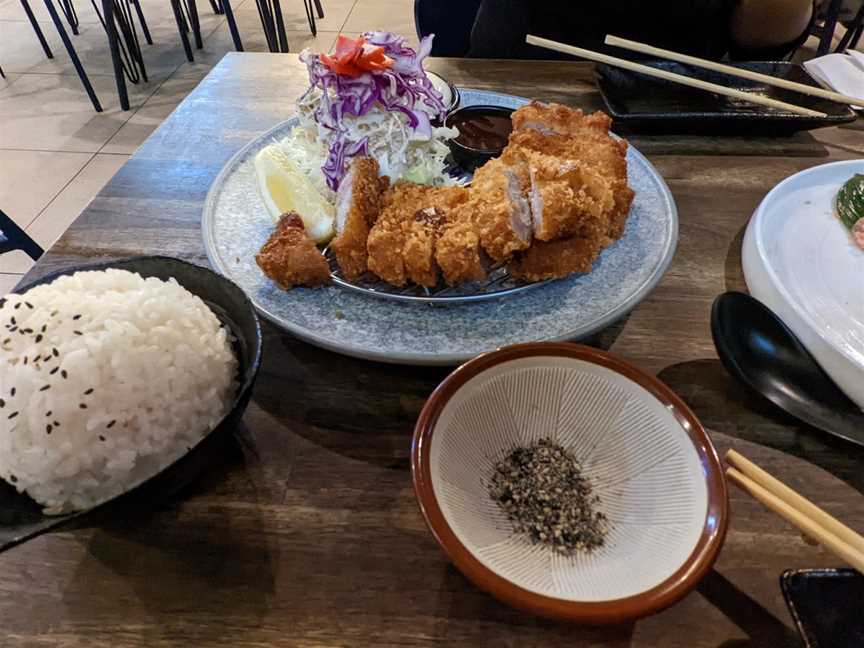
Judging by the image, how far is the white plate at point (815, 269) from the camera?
1.19 meters

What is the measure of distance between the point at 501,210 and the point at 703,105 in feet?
4.17

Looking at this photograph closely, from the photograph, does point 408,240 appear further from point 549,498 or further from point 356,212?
point 549,498

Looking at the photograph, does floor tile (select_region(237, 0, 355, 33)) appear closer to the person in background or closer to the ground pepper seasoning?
the person in background

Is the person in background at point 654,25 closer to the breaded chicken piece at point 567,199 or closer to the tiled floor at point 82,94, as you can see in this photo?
the breaded chicken piece at point 567,199

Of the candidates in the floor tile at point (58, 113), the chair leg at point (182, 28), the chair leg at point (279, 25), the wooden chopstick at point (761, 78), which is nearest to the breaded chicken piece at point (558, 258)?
the wooden chopstick at point (761, 78)

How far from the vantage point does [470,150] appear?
69.5 inches

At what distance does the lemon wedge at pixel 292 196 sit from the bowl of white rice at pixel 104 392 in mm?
550

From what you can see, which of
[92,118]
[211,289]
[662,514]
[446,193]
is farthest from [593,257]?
[92,118]

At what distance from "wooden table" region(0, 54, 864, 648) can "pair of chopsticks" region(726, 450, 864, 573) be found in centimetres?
14

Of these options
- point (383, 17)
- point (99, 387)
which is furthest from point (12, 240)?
point (383, 17)

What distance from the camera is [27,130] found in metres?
4.30

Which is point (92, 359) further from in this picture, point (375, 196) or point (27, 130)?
point (27, 130)

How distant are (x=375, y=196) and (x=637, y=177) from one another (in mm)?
821

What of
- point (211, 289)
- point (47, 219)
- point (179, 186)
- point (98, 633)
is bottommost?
point (47, 219)
